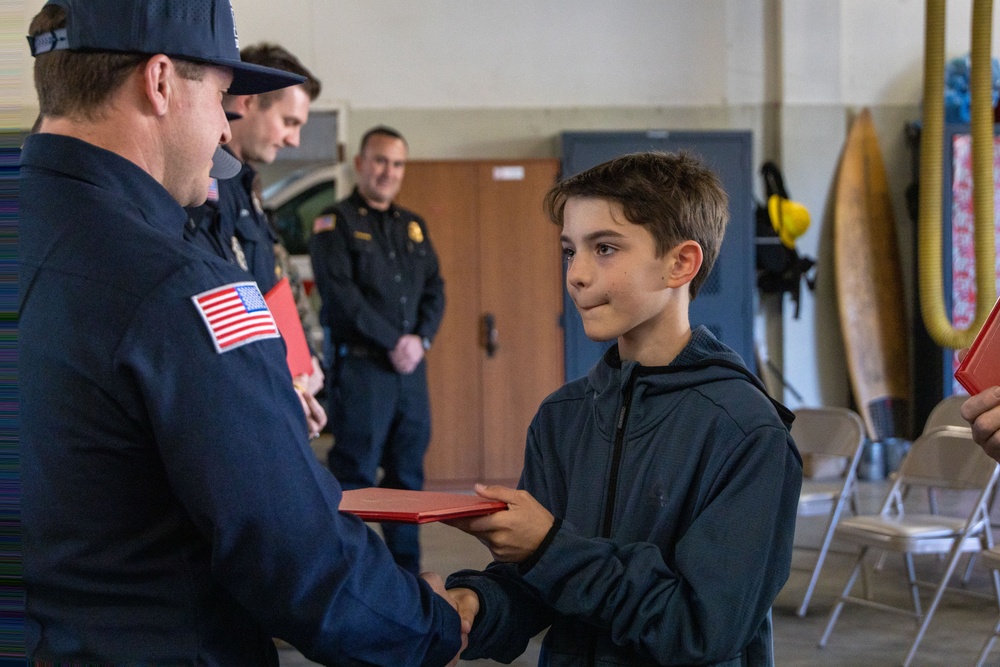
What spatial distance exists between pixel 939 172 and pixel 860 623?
3529 mm

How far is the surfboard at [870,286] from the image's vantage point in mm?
7699

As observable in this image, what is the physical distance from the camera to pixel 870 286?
778 cm

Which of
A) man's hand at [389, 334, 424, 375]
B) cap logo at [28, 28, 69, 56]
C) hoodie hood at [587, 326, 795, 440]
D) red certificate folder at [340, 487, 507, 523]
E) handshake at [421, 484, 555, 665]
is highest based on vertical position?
cap logo at [28, 28, 69, 56]

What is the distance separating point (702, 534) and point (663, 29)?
7034 millimetres

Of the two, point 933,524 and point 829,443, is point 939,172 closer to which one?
point 829,443

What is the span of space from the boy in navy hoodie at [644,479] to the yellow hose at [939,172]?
4649mm

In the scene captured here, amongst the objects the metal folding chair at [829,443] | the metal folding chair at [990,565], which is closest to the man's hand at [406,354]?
the metal folding chair at [829,443]

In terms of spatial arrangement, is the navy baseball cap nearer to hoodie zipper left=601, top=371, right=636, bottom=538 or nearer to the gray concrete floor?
hoodie zipper left=601, top=371, right=636, bottom=538

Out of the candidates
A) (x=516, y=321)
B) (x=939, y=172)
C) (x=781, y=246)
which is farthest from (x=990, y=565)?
(x=781, y=246)

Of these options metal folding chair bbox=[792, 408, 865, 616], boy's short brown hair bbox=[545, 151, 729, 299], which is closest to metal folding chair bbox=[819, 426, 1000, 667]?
metal folding chair bbox=[792, 408, 865, 616]

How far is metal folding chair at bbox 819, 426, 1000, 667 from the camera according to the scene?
3.89 m

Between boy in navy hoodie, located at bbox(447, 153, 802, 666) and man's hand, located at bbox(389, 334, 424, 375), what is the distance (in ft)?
9.38

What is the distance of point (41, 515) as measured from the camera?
1069 mm

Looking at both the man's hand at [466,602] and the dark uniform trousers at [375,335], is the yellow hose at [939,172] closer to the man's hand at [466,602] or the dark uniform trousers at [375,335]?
the dark uniform trousers at [375,335]
